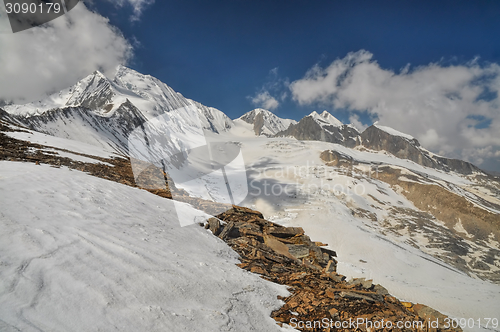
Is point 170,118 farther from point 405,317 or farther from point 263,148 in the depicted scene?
point 405,317

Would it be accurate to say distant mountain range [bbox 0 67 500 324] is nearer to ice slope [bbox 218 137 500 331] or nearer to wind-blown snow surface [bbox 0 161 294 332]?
ice slope [bbox 218 137 500 331]

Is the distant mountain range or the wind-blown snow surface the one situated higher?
the distant mountain range

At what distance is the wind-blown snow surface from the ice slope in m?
25.6

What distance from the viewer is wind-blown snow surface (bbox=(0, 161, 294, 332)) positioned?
356 centimetres

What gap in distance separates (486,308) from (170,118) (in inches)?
7768

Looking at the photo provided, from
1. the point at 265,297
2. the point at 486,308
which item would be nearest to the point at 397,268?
the point at 486,308

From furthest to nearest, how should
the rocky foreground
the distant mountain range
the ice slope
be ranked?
the distant mountain range < the ice slope < the rocky foreground

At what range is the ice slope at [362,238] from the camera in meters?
25.5

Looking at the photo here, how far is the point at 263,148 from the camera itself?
181 meters

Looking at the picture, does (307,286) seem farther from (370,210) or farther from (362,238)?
(370,210)

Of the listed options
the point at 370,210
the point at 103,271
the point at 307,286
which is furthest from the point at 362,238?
the point at 103,271

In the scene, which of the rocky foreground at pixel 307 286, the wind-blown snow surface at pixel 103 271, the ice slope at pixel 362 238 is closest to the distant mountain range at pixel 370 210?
the ice slope at pixel 362 238

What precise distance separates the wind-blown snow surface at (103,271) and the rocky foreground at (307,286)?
0.92 meters

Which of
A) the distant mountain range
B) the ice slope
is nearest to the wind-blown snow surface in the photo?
the distant mountain range
